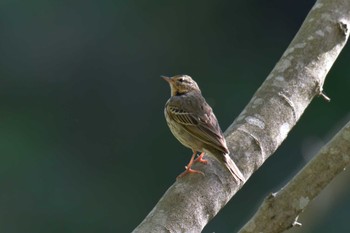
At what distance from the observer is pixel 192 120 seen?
19.0 ft

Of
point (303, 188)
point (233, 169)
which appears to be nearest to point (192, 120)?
point (233, 169)

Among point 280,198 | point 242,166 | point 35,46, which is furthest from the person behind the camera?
Answer: point 35,46

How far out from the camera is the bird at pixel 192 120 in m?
5.28

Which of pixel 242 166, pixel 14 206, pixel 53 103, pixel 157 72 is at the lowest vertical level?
pixel 14 206

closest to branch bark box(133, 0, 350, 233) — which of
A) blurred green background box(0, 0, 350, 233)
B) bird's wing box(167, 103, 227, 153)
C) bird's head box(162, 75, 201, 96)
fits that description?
bird's wing box(167, 103, 227, 153)

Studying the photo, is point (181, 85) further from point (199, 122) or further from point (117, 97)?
point (117, 97)

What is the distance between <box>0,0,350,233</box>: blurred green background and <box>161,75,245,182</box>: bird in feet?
18.3

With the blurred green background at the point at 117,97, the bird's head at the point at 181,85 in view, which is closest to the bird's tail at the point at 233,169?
the bird's head at the point at 181,85

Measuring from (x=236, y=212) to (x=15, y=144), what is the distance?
3406 mm

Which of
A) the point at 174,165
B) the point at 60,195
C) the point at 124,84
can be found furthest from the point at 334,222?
the point at 124,84

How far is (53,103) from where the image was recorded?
45.8 ft

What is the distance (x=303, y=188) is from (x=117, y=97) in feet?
34.0

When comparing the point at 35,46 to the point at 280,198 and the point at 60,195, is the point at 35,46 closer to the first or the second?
the point at 60,195

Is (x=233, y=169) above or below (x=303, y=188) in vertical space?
below
